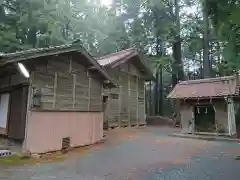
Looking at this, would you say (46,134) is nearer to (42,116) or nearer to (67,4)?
(42,116)

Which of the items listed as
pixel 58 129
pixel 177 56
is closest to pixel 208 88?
pixel 58 129

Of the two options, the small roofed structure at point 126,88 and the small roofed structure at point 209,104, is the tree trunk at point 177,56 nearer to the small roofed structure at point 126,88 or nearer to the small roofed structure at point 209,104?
the small roofed structure at point 126,88

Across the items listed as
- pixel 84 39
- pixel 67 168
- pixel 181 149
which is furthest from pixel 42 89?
pixel 84 39

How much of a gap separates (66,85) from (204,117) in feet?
32.5

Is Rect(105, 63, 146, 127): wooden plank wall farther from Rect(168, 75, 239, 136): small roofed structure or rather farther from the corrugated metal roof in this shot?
Rect(168, 75, 239, 136): small roofed structure

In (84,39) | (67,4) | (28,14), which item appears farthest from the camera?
(84,39)

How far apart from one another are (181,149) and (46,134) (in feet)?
19.0

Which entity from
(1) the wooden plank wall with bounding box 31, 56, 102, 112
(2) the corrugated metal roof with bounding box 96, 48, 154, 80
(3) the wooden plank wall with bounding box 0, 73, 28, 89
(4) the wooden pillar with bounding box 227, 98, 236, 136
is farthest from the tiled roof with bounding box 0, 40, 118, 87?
(4) the wooden pillar with bounding box 227, 98, 236, 136

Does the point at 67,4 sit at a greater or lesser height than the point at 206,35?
greater

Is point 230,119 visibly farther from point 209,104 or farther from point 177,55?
point 177,55

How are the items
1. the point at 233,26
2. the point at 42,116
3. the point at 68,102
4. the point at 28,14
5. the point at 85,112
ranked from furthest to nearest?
the point at 28,14 → the point at 85,112 → the point at 68,102 → the point at 42,116 → the point at 233,26

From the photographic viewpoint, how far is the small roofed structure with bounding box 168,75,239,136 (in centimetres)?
1434

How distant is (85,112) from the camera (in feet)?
37.3

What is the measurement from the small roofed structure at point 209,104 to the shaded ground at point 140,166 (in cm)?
407
